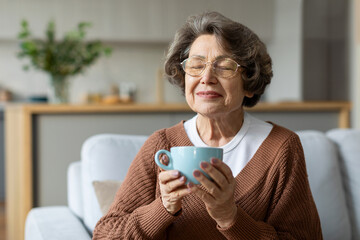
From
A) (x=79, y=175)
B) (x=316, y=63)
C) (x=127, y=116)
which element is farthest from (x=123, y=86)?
(x=79, y=175)

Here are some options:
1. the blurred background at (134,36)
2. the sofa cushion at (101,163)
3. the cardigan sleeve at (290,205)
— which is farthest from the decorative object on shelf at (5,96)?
the cardigan sleeve at (290,205)

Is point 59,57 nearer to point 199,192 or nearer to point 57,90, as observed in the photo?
point 57,90

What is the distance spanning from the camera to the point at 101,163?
1.77 metres

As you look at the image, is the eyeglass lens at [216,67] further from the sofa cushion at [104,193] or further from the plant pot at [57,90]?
the plant pot at [57,90]

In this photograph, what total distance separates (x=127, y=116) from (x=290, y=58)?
276 cm

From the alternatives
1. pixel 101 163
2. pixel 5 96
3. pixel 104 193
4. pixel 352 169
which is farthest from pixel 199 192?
pixel 5 96

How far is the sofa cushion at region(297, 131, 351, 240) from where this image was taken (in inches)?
70.7

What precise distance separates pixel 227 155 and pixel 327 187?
65cm

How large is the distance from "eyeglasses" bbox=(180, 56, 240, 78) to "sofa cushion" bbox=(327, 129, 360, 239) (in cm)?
89

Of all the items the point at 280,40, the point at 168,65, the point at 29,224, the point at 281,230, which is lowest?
the point at 29,224

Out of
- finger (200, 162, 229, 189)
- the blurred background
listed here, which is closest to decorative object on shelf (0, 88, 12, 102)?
the blurred background

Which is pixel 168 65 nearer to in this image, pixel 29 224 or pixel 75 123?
pixel 29 224

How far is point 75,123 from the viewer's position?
2.64 m

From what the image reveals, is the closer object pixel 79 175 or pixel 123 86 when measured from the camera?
pixel 79 175
